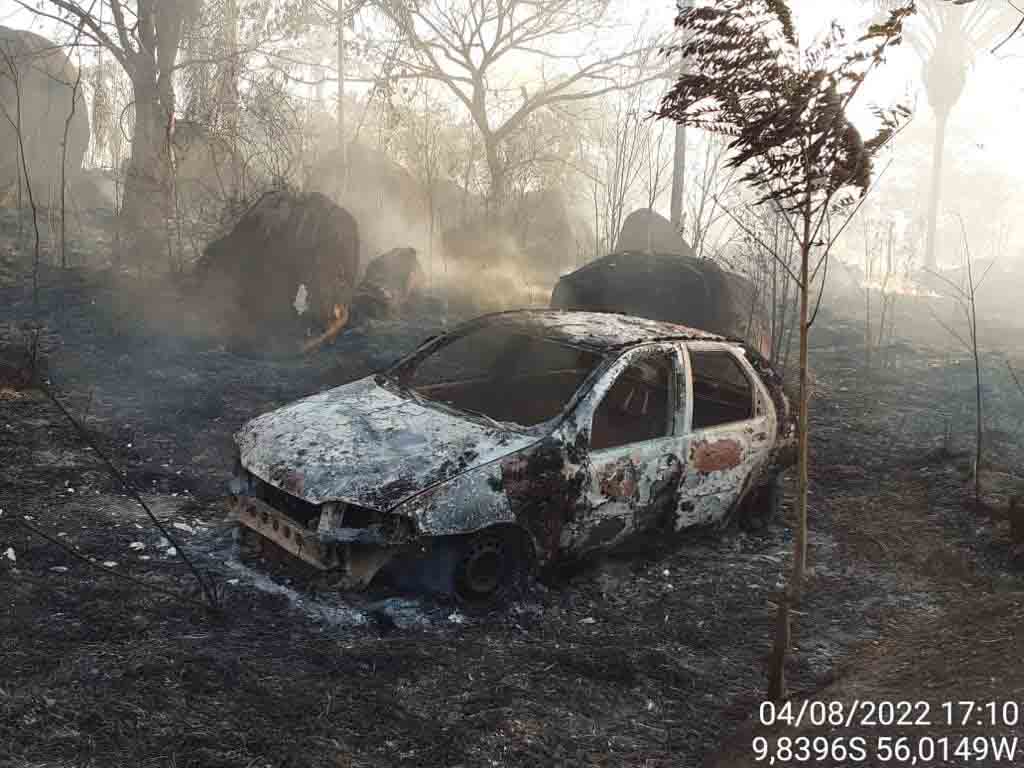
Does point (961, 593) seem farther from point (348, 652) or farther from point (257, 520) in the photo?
point (257, 520)

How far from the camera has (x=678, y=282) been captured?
37.9 feet

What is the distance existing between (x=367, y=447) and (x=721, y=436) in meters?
2.25

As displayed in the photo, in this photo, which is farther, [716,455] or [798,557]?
[716,455]

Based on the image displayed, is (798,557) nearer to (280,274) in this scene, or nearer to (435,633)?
(435,633)

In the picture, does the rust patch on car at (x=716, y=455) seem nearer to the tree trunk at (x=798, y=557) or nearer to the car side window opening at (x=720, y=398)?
the car side window opening at (x=720, y=398)

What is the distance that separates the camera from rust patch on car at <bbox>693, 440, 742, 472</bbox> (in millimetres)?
5551

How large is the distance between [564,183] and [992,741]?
21.5 m

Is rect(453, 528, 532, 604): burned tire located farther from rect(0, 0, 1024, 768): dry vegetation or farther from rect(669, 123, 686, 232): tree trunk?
rect(669, 123, 686, 232): tree trunk

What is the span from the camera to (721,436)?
5691 mm

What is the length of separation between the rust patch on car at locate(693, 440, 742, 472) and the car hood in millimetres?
1233

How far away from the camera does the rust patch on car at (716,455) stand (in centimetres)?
555

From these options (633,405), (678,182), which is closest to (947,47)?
(678,182)

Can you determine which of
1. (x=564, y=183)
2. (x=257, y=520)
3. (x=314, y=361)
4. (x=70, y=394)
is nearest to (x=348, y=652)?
(x=257, y=520)

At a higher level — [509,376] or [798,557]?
[509,376]
